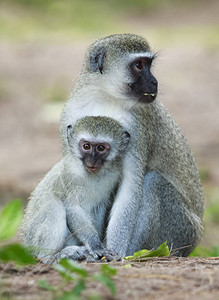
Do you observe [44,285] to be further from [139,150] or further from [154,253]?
[139,150]

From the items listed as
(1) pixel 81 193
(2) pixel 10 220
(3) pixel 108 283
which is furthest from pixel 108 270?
(1) pixel 81 193

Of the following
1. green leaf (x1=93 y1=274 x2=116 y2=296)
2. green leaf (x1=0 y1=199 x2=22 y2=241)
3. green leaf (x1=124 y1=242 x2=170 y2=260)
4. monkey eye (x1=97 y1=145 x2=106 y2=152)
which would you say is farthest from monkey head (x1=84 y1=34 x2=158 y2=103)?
green leaf (x1=93 y1=274 x2=116 y2=296)

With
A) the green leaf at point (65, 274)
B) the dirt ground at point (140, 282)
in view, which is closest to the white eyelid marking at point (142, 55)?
the dirt ground at point (140, 282)

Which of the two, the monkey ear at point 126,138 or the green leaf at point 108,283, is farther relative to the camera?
→ the monkey ear at point 126,138

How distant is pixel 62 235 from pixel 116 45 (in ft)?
7.59

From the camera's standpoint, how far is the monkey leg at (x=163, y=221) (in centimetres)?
725

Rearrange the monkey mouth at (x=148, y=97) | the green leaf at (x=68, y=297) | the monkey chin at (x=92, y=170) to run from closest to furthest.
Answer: the green leaf at (x=68, y=297), the monkey chin at (x=92, y=170), the monkey mouth at (x=148, y=97)

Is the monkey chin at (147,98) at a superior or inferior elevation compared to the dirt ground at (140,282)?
superior

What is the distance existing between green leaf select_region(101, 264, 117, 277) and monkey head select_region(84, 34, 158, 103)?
9.53ft

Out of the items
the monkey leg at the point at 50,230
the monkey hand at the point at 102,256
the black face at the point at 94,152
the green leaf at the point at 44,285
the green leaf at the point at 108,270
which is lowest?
the green leaf at the point at 44,285

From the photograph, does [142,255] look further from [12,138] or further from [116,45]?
[12,138]

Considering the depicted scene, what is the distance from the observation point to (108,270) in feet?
15.7

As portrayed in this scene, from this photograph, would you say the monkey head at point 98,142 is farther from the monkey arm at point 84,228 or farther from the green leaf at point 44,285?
the green leaf at point 44,285

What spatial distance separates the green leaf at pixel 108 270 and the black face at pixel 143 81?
9.37ft
